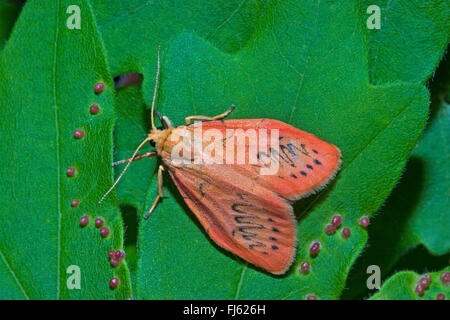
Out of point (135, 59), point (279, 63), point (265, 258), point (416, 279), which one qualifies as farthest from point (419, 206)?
point (135, 59)

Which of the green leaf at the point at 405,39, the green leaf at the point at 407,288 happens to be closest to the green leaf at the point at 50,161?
the green leaf at the point at 407,288

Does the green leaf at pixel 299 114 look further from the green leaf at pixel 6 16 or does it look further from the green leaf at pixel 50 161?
the green leaf at pixel 6 16

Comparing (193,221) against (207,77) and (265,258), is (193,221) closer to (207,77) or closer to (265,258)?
(265,258)

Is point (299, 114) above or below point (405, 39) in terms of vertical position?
below

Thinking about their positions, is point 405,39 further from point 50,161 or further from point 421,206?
point 50,161

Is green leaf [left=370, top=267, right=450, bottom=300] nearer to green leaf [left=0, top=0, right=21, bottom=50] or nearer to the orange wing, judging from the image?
the orange wing

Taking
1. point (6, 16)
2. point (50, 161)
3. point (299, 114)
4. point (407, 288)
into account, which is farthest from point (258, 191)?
point (6, 16)
